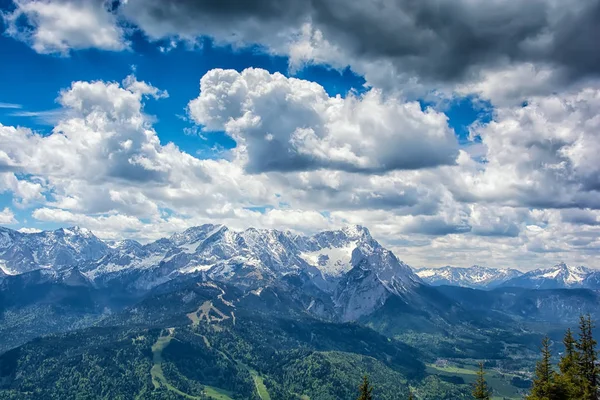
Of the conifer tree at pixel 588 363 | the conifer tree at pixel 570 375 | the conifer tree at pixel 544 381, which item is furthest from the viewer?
the conifer tree at pixel 588 363

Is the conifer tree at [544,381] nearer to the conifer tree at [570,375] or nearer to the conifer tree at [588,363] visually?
the conifer tree at [570,375]

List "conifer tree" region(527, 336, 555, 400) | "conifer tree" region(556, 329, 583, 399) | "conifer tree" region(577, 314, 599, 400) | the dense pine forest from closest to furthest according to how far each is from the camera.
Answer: "conifer tree" region(556, 329, 583, 399) < the dense pine forest < "conifer tree" region(527, 336, 555, 400) < "conifer tree" region(577, 314, 599, 400)

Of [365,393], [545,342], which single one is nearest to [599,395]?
[545,342]

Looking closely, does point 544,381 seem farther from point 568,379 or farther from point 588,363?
point 588,363

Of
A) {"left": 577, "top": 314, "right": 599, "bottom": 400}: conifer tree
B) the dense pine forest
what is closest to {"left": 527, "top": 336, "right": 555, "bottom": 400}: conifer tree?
the dense pine forest

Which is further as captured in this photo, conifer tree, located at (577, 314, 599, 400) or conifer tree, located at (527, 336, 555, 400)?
conifer tree, located at (577, 314, 599, 400)

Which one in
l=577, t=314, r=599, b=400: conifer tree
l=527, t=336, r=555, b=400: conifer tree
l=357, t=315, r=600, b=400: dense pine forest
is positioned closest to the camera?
l=357, t=315, r=600, b=400: dense pine forest

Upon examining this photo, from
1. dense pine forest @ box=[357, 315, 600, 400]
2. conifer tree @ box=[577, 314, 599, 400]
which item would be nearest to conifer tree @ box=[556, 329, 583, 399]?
dense pine forest @ box=[357, 315, 600, 400]

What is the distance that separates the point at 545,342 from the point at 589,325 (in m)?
12.0

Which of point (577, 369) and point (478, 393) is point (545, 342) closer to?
point (577, 369)

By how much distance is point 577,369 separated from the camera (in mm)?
92188

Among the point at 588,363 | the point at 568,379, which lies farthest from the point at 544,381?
the point at 588,363

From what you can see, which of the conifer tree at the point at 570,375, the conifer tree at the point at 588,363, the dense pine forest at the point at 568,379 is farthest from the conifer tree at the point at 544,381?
the conifer tree at the point at 588,363

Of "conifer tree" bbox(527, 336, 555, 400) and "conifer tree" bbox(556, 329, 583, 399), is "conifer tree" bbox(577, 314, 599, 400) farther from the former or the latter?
"conifer tree" bbox(527, 336, 555, 400)
